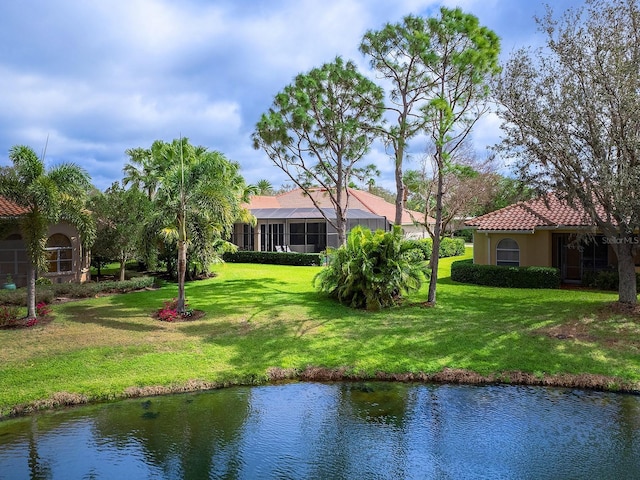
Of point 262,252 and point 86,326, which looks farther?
point 262,252

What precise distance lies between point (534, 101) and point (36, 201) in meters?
15.8

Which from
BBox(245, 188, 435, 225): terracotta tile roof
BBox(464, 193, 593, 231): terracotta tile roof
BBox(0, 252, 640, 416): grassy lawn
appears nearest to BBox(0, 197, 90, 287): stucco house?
BBox(0, 252, 640, 416): grassy lawn

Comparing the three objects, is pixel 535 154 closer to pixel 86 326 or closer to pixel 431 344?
pixel 431 344

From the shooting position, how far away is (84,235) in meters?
16.5

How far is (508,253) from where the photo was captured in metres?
22.9

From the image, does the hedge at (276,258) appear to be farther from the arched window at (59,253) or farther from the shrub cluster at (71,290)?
the arched window at (59,253)

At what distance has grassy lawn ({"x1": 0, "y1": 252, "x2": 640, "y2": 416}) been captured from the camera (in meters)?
11.2

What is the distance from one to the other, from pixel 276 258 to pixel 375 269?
1549 cm

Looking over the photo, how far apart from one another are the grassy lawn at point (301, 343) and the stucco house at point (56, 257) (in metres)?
4.17

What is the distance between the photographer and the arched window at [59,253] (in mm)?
21422

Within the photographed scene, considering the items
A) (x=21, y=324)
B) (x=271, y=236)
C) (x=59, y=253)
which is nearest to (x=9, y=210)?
(x=59, y=253)

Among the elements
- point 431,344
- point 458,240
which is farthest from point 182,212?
point 458,240

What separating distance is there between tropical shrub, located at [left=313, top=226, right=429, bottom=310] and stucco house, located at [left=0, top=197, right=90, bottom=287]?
39.1 ft

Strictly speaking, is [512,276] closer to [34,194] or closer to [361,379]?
[361,379]
